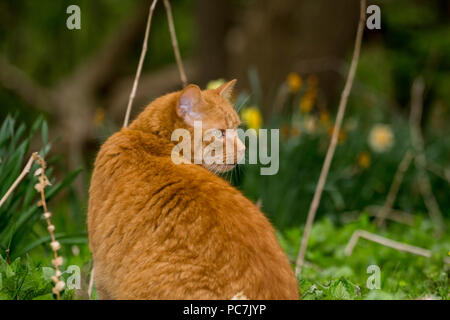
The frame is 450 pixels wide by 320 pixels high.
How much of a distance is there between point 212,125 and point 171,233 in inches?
25.2

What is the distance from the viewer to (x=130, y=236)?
6.17 feet

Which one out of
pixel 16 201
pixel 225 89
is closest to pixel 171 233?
pixel 225 89

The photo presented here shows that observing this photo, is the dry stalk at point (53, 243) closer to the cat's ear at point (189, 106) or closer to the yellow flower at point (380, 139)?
the cat's ear at point (189, 106)

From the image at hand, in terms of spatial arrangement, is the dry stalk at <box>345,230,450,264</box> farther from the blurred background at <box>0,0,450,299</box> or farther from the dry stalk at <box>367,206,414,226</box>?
the dry stalk at <box>367,206,414,226</box>

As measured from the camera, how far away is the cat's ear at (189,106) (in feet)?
7.27

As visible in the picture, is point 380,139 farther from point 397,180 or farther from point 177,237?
point 177,237

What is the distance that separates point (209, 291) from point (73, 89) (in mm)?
7868

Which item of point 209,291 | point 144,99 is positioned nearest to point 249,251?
point 209,291

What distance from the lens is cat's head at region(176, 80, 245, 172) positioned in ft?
7.39

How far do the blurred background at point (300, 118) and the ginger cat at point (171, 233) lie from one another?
0.41 meters

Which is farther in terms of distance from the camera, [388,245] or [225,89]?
[388,245]

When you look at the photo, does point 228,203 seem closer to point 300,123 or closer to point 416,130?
point 300,123

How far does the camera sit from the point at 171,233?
1.82 meters
